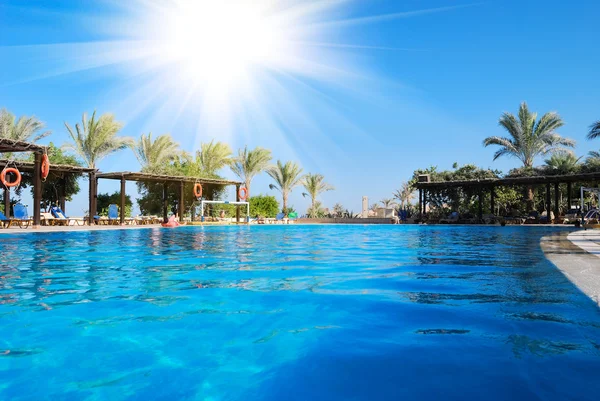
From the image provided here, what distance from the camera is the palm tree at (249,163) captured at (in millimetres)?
32219

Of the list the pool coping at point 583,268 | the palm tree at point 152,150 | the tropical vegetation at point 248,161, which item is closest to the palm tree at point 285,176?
the tropical vegetation at point 248,161

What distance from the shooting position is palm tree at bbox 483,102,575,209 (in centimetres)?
2598

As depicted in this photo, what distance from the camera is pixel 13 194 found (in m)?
23.2

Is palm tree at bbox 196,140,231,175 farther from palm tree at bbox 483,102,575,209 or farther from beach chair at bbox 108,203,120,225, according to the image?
palm tree at bbox 483,102,575,209

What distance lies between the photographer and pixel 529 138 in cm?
2653

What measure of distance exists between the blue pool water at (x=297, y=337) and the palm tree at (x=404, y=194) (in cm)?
3570

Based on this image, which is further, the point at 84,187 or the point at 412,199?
the point at 412,199

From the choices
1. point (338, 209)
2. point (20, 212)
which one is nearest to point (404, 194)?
point (338, 209)

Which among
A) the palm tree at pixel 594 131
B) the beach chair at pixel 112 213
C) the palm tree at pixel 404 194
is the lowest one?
the beach chair at pixel 112 213

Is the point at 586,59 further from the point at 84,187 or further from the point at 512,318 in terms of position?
the point at 84,187

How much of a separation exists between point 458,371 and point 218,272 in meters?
4.14

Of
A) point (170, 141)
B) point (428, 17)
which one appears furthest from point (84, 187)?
point (428, 17)

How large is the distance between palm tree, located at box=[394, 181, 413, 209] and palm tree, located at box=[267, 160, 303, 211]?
37.8ft

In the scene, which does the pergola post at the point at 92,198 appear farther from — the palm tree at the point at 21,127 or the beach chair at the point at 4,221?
the palm tree at the point at 21,127
